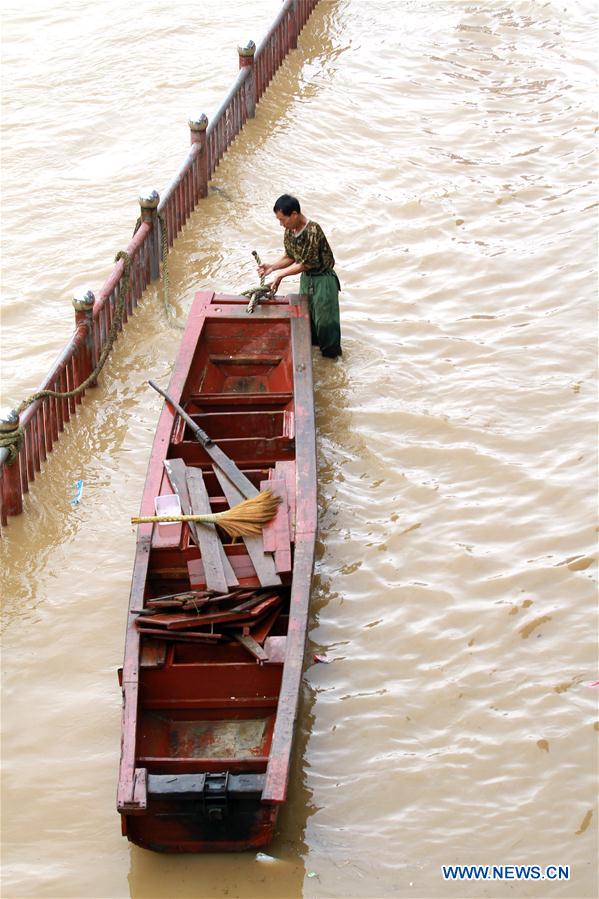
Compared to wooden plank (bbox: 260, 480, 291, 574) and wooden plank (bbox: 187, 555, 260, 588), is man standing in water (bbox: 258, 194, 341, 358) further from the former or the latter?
wooden plank (bbox: 187, 555, 260, 588)

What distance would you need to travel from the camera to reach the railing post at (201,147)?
11984mm

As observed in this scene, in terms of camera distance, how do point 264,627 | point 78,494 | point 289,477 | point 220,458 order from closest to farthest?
point 264,627
point 289,477
point 220,458
point 78,494

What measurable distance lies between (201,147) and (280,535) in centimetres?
633

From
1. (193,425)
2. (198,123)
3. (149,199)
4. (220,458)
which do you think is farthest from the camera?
(198,123)

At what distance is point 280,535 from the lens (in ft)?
23.6

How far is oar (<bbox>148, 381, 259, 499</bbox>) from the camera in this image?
302 inches

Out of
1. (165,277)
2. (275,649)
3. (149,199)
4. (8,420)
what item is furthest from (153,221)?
(275,649)

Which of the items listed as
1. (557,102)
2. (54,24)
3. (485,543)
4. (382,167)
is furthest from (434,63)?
(485,543)

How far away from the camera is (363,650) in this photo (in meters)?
7.30

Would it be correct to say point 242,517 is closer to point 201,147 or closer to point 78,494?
point 78,494

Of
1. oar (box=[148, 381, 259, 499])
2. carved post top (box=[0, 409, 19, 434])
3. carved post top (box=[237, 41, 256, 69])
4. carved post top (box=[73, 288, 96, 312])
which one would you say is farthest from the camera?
carved post top (box=[237, 41, 256, 69])

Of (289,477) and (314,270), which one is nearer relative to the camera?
(289,477)

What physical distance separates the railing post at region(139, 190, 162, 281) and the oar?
2978 millimetres

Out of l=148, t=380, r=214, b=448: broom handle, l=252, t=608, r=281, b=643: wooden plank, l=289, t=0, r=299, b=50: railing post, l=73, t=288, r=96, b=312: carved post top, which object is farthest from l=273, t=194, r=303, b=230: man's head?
l=289, t=0, r=299, b=50: railing post
